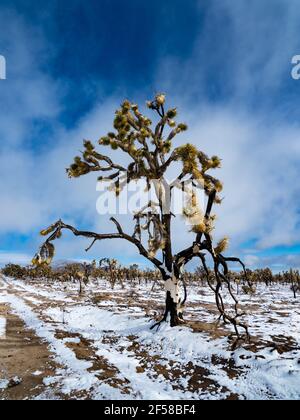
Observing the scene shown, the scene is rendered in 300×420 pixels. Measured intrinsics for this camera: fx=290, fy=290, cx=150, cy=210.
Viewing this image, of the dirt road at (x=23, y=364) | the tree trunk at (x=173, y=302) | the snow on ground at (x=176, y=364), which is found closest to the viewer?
the snow on ground at (x=176, y=364)

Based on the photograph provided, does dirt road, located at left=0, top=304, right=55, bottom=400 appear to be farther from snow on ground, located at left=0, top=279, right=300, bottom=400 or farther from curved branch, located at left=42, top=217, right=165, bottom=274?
curved branch, located at left=42, top=217, right=165, bottom=274

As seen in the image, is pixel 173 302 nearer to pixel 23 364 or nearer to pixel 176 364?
pixel 176 364

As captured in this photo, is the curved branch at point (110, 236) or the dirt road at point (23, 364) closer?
the dirt road at point (23, 364)

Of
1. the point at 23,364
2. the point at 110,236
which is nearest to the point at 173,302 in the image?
the point at 110,236

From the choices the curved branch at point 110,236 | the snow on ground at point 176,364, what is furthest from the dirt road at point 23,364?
the curved branch at point 110,236

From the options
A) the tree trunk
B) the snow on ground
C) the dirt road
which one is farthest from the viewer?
the tree trunk

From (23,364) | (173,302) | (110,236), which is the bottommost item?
(23,364)

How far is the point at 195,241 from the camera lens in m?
11.1

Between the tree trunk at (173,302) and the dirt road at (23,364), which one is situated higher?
the tree trunk at (173,302)

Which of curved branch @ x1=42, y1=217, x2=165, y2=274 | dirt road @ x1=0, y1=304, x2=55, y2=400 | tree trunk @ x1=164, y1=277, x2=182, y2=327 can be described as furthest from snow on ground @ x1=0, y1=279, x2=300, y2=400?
curved branch @ x1=42, y1=217, x2=165, y2=274

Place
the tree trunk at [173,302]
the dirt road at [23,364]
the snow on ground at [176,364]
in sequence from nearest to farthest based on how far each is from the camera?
the snow on ground at [176,364] → the dirt road at [23,364] → the tree trunk at [173,302]

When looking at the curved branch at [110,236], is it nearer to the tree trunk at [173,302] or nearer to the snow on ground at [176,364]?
the tree trunk at [173,302]

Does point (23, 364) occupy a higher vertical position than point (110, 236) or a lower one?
lower
